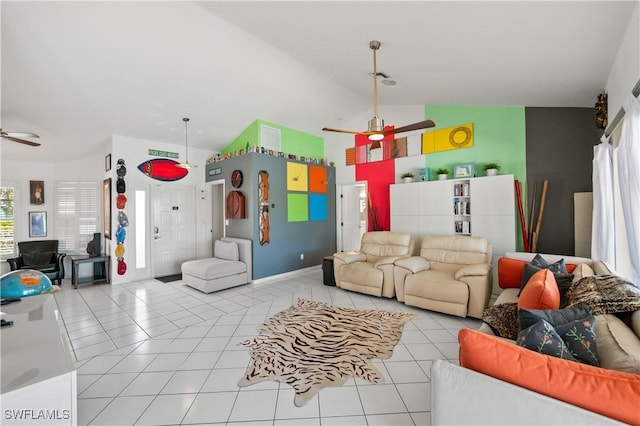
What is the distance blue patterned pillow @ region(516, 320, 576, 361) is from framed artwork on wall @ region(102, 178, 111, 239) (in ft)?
21.0

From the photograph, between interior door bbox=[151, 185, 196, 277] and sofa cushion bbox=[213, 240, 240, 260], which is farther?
interior door bbox=[151, 185, 196, 277]

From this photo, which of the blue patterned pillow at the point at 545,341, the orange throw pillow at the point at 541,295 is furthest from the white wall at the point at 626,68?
the blue patterned pillow at the point at 545,341

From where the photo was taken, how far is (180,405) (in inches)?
77.8

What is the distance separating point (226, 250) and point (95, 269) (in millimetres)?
2611

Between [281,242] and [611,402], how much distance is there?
513 centimetres

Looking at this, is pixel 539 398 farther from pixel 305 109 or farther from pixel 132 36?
pixel 305 109

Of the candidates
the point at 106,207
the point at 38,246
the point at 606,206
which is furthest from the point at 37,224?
the point at 606,206

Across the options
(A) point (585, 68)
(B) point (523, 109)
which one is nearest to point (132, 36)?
(A) point (585, 68)

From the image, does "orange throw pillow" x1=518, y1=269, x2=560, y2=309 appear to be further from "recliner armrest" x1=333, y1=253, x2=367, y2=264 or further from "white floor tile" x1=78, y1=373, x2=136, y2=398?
"white floor tile" x1=78, y1=373, x2=136, y2=398

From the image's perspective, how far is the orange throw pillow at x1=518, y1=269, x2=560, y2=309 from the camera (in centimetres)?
198

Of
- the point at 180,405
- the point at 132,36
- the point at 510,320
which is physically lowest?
the point at 180,405

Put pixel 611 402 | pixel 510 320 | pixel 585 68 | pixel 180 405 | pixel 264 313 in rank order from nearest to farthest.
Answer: pixel 611 402, pixel 180 405, pixel 510 320, pixel 585 68, pixel 264 313

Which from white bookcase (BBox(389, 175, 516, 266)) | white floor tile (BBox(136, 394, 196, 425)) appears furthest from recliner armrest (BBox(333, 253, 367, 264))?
white floor tile (BBox(136, 394, 196, 425))

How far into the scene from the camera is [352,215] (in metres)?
6.75
